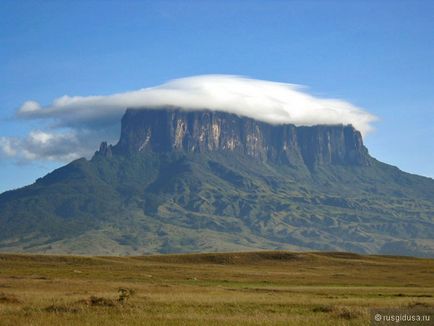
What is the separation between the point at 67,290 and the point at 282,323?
33951 millimetres

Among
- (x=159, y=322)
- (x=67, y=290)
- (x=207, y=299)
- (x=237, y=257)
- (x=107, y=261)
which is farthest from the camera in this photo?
(x=237, y=257)

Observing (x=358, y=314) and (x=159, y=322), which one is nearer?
(x=159, y=322)

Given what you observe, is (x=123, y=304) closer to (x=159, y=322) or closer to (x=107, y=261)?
(x=159, y=322)

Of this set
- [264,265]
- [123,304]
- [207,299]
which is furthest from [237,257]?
[123,304]

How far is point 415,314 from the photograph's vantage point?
121ft

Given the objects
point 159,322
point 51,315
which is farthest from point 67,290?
point 159,322

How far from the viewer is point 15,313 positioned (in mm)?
39469

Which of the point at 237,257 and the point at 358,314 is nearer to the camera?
the point at 358,314

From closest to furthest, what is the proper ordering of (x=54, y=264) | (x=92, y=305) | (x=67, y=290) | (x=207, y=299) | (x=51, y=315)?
1. (x=51, y=315)
2. (x=92, y=305)
3. (x=207, y=299)
4. (x=67, y=290)
5. (x=54, y=264)

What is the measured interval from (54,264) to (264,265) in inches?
1829

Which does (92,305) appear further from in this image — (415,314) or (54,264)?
(54,264)

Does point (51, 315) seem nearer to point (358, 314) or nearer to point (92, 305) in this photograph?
point (92, 305)

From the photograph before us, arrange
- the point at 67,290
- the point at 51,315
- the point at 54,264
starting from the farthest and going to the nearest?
the point at 54,264
the point at 67,290
the point at 51,315

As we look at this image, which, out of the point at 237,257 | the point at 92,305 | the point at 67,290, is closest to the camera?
the point at 92,305
